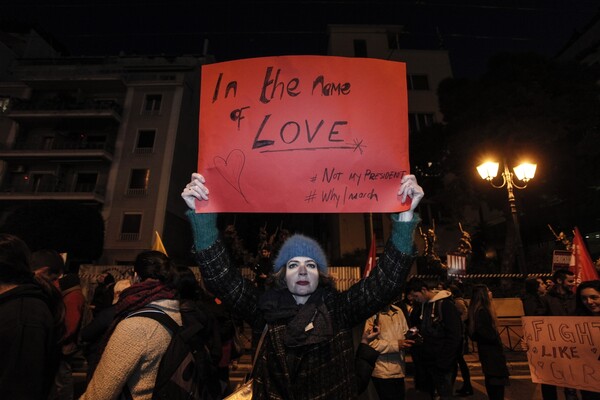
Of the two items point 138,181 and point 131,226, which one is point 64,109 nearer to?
point 138,181

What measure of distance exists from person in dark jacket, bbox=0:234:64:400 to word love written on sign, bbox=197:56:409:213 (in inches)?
42.0

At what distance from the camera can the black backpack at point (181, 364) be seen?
1.89 meters

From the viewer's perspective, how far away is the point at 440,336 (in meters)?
4.75

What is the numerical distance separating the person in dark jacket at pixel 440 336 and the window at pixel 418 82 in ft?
76.4

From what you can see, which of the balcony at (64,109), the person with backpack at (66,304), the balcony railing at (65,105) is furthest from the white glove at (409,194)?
the balcony railing at (65,105)

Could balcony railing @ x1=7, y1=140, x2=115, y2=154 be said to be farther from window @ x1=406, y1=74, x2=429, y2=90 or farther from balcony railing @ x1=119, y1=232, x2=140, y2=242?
window @ x1=406, y1=74, x2=429, y2=90

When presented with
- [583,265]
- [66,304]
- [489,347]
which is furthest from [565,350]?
[66,304]

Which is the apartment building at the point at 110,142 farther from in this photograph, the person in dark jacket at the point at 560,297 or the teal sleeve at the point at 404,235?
the teal sleeve at the point at 404,235

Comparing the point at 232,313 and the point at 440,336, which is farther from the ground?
the point at 232,313

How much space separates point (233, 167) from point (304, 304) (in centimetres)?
89

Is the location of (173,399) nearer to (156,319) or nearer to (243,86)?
(156,319)

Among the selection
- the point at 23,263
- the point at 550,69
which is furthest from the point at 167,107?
the point at 23,263

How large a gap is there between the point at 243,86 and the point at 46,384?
2.05m

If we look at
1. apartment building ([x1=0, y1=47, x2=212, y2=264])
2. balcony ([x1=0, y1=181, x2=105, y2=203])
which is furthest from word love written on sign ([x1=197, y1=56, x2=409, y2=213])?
balcony ([x1=0, y1=181, x2=105, y2=203])
